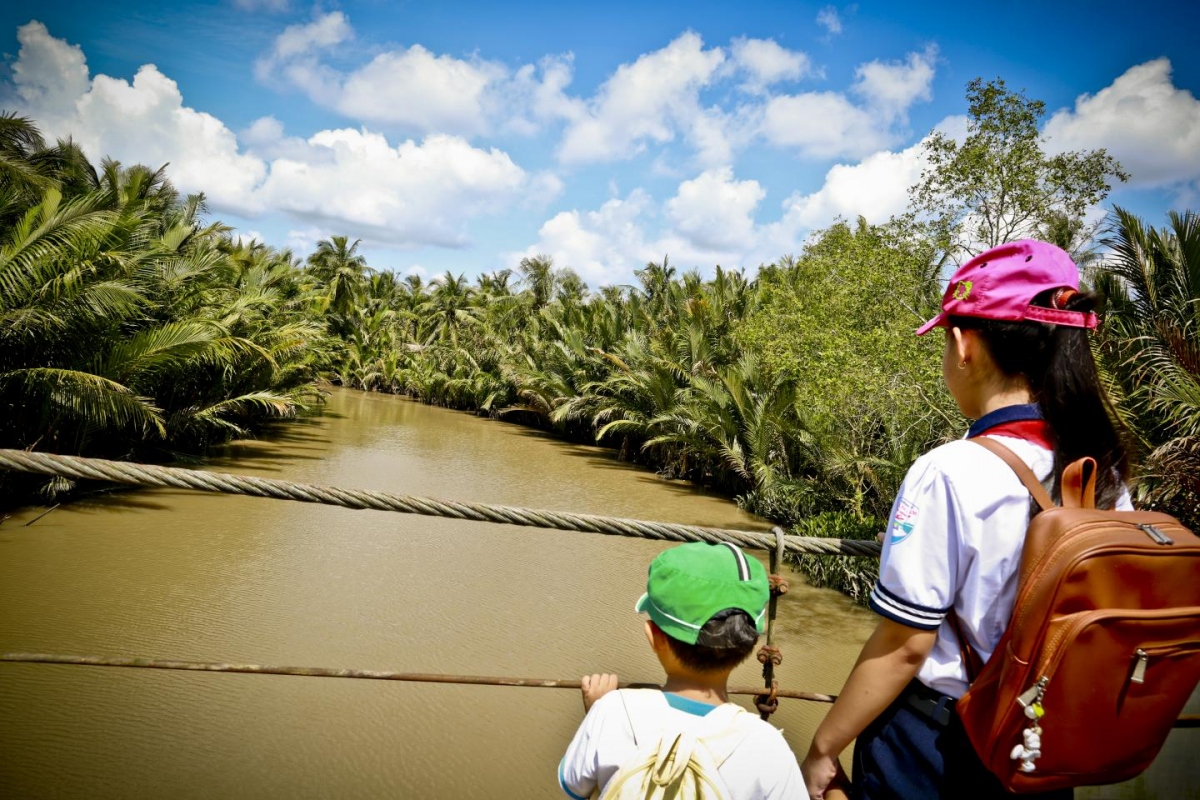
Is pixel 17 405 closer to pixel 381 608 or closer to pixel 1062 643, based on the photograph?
pixel 381 608

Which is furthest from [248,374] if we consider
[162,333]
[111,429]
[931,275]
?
[931,275]

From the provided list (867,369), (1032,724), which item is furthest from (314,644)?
(867,369)

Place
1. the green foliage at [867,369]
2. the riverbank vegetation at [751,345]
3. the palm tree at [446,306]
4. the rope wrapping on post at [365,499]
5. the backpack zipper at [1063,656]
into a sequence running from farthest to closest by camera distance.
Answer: the palm tree at [446,306] < the green foliage at [867,369] < the riverbank vegetation at [751,345] < the rope wrapping on post at [365,499] < the backpack zipper at [1063,656]

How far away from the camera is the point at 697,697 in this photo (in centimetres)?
129

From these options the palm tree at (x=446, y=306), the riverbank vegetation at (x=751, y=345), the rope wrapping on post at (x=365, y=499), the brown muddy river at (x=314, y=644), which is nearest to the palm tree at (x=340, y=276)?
the palm tree at (x=446, y=306)

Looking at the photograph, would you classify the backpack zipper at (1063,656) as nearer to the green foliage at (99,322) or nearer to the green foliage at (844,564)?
the green foliage at (844,564)

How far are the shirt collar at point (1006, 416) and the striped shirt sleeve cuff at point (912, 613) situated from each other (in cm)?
30

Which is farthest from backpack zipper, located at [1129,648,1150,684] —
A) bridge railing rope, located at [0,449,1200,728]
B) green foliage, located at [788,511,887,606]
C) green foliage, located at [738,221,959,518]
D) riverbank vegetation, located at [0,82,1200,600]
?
green foliage, located at [738,221,959,518]

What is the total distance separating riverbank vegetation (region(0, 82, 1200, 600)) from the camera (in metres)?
8.00

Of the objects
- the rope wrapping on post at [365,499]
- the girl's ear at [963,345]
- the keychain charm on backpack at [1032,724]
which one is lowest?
the keychain charm on backpack at [1032,724]

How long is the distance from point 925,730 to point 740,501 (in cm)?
1372

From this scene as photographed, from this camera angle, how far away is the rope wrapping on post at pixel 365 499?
4.92 feet

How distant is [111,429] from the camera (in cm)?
1078

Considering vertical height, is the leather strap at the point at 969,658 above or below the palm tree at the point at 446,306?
below
